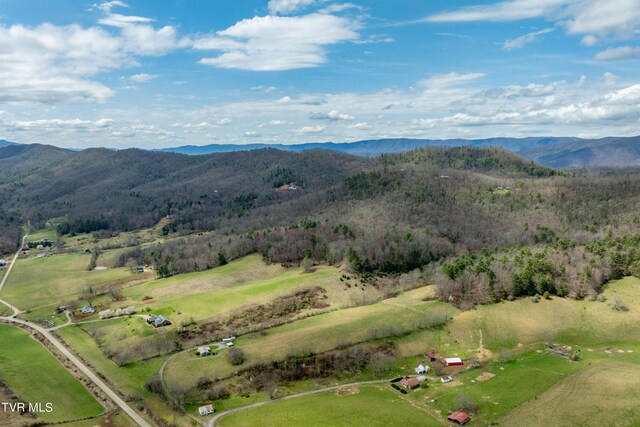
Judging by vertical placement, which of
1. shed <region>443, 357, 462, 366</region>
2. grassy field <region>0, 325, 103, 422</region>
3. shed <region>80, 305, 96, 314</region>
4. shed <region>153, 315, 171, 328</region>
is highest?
shed <region>153, 315, 171, 328</region>

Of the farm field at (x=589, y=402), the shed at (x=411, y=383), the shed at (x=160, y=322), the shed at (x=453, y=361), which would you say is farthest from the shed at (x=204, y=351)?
the farm field at (x=589, y=402)

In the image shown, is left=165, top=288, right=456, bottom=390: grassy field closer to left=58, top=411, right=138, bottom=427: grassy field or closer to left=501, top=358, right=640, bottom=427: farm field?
left=58, top=411, right=138, bottom=427: grassy field

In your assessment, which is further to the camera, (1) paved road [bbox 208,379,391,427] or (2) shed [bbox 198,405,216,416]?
(2) shed [bbox 198,405,216,416]

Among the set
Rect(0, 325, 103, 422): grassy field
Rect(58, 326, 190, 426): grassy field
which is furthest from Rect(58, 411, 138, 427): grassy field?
Rect(58, 326, 190, 426): grassy field

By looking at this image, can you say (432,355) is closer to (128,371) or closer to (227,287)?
(128,371)

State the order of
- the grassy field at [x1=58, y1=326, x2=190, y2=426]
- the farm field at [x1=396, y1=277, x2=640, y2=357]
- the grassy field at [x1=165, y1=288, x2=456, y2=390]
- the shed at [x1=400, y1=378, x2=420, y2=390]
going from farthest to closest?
1. the farm field at [x1=396, y1=277, x2=640, y2=357]
2. the grassy field at [x1=165, y1=288, x2=456, y2=390]
3. the shed at [x1=400, y1=378, x2=420, y2=390]
4. the grassy field at [x1=58, y1=326, x2=190, y2=426]

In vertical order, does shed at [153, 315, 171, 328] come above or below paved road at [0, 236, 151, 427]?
above
